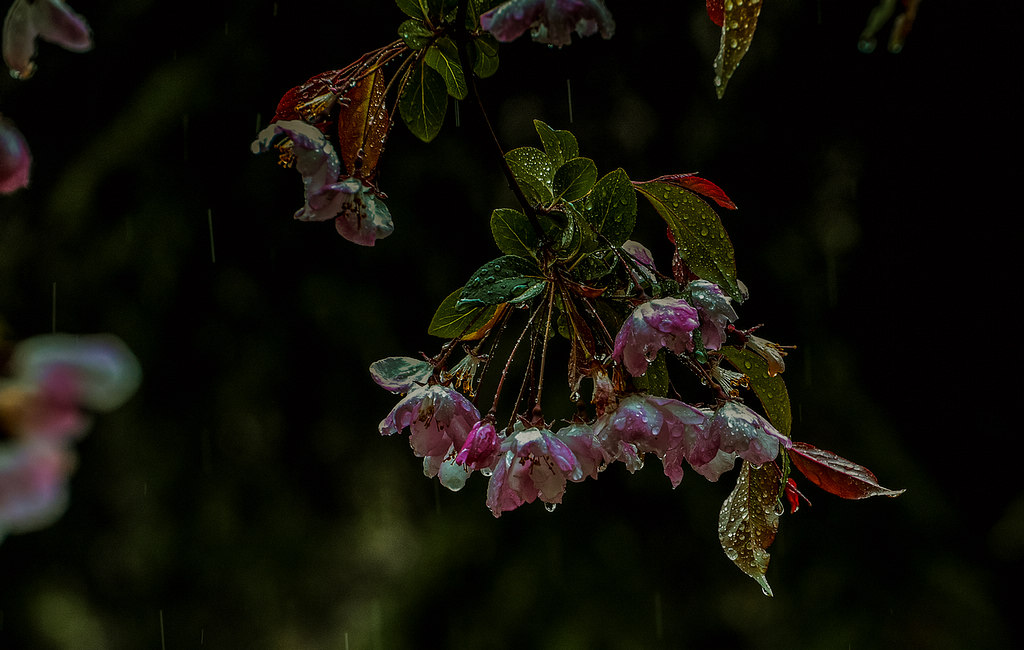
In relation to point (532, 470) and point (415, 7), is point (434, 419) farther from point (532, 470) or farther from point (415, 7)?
point (415, 7)

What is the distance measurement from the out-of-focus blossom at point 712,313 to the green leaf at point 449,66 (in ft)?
0.42

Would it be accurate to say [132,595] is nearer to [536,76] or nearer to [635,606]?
[635,606]

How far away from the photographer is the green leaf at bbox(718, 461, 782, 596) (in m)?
0.27

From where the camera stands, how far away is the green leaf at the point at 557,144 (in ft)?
1.04

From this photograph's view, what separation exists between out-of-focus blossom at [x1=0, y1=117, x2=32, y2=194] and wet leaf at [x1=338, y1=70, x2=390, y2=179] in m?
0.13

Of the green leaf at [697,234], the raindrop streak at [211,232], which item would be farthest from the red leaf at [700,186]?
the raindrop streak at [211,232]

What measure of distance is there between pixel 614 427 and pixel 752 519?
0.22 feet

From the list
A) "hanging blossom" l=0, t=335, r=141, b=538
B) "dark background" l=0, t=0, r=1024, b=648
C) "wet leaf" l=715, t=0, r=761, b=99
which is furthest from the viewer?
"dark background" l=0, t=0, r=1024, b=648

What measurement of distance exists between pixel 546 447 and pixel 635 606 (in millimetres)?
925

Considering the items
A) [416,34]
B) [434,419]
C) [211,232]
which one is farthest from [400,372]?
[211,232]

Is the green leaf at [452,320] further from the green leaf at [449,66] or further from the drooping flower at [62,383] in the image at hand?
the drooping flower at [62,383]

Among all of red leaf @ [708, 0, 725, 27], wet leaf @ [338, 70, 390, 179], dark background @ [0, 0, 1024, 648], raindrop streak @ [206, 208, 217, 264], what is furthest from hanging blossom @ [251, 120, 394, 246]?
raindrop streak @ [206, 208, 217, 264]

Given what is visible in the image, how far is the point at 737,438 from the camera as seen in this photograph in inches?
Result: 9.9

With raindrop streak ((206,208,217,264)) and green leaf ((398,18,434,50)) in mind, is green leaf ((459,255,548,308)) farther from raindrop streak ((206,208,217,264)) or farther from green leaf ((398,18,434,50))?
raindrop streak ((206,208,217,264))
